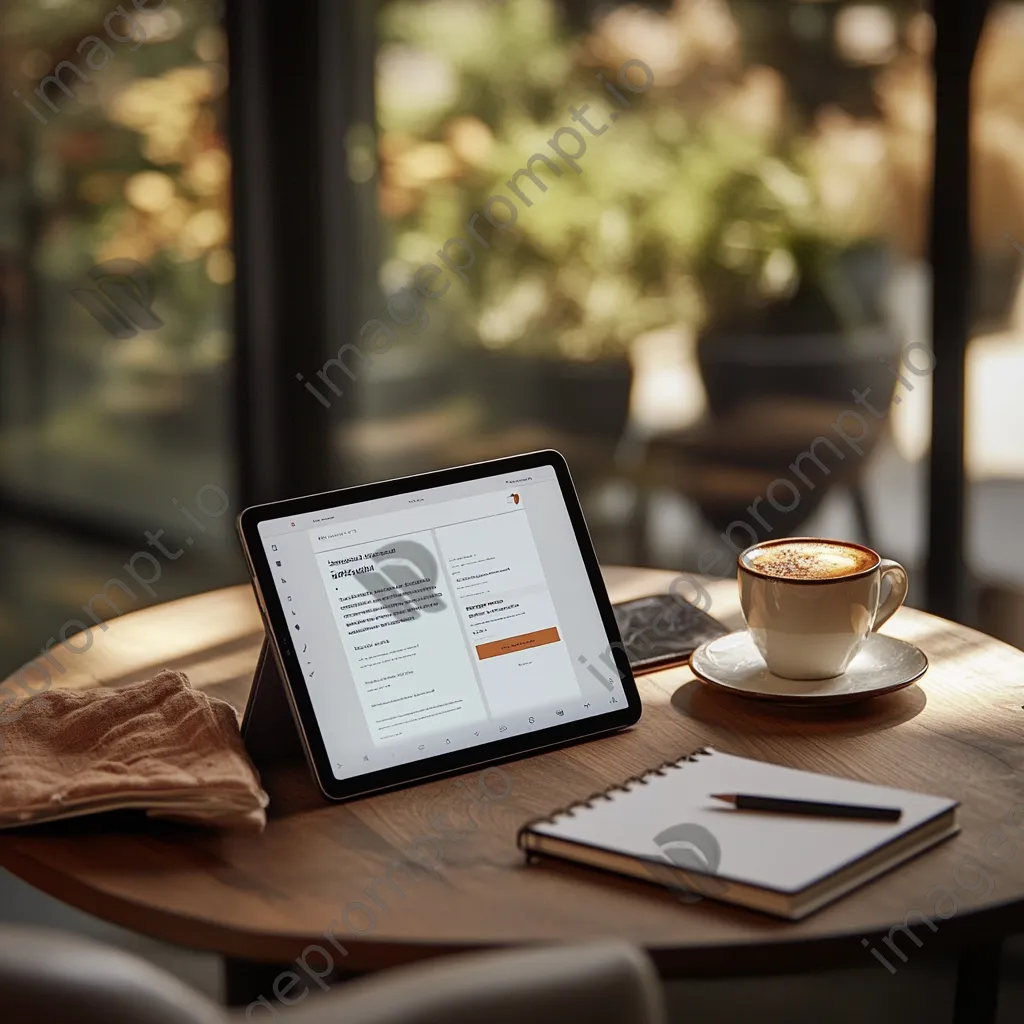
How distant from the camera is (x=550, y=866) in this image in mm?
920

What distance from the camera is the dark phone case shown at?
1312 millimetres

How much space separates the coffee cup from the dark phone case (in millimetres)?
115

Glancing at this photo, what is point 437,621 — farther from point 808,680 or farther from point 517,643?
point 808,680

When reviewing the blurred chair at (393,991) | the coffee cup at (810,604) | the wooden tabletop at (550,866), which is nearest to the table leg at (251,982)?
the wooden tabletop at (550,866)

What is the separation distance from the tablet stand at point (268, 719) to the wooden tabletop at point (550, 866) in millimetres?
28

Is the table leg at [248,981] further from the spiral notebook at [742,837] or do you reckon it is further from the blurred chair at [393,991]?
the blurred chair at [393,991]

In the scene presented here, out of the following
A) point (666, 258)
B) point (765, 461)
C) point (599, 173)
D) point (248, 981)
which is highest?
point (599, 173)

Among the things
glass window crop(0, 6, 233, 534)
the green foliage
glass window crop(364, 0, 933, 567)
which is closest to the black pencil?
glass window crop(364, 0, 933, 567)

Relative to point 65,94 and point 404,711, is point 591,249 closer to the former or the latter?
point 65,94

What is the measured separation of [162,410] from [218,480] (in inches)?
9.3

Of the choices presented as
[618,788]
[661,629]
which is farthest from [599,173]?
[618,788]

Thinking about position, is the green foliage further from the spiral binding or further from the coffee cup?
the spiral binding

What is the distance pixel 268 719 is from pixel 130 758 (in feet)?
0.39

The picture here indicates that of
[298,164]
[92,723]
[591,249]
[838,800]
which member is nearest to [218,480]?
[298,164]
